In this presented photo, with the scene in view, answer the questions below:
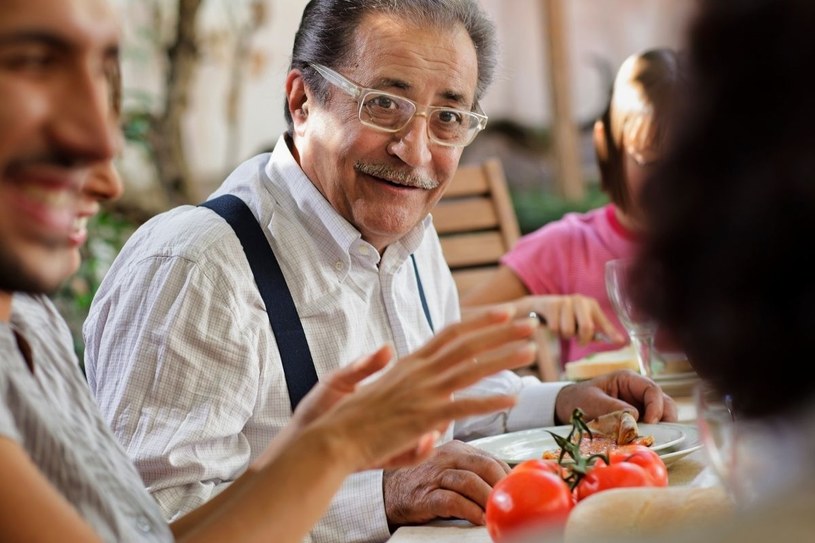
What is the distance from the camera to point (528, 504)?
1426 millimetres

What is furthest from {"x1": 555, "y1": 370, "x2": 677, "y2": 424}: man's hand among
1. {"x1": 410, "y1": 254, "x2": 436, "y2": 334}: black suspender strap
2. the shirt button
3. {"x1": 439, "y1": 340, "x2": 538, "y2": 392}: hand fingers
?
the shirt button

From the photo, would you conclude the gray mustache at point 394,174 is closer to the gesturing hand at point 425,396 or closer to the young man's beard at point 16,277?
the gesturing hand at point 425,396

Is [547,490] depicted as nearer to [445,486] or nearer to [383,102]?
[445,486]

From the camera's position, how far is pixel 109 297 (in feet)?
6.78

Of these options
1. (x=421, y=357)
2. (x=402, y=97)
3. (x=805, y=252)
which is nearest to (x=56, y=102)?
(x=421, y=357)

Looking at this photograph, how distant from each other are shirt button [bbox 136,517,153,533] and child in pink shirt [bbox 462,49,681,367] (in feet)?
6.11

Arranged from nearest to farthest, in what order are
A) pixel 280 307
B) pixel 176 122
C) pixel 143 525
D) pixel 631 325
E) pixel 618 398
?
pixel 143 525 < pixel 280 307 < pixel 618 398 < pixel 631 325 < pixel 176 122

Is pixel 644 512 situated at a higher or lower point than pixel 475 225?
higher

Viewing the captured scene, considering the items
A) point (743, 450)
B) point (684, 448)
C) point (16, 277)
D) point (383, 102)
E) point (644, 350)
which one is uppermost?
point (16, 277)

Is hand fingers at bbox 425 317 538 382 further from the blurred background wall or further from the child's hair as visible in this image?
the blurred background wall

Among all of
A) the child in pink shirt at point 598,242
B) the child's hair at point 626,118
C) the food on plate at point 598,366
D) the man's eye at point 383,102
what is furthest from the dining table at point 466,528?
the child's hair at point 626,118

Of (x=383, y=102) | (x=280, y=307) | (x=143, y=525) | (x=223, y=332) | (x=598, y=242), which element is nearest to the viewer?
(x=143, y=525)

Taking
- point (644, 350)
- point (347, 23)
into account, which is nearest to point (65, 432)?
point (347, 23)

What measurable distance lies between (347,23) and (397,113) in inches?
9.2
